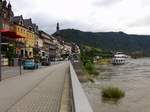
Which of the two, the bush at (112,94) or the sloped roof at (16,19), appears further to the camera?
the sloped roof at (16,19)

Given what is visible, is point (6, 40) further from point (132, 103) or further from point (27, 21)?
point (132, 103)

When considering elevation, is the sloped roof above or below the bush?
above

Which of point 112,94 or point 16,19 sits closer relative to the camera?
point 112,94

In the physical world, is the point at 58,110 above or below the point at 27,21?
below

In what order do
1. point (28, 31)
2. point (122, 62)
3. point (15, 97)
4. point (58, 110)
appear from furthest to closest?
point (122, 62), point (28, 31), point (15, 97), point (58, 110)

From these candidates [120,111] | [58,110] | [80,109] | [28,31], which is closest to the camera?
[80,109]

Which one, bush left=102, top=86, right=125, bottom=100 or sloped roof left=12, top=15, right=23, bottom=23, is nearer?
bush left=102, top=86, right=125, bottom=100

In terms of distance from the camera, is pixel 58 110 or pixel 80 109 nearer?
pixel 80 109

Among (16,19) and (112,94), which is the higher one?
(16,19)

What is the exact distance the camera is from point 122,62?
150 meters

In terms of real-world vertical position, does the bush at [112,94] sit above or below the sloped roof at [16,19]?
below

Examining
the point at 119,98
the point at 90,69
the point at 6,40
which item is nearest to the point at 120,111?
the point at 119,98

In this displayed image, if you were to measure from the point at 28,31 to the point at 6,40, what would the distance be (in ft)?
121

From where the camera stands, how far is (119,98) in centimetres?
2628
